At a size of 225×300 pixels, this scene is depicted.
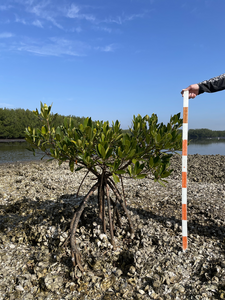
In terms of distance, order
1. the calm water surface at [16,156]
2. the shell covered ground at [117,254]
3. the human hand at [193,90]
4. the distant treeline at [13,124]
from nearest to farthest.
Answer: the shell covered ground at [117,254] → the human hand at [193,90] → the calm water surface at [16,156] → the distant treeline at [13,124]

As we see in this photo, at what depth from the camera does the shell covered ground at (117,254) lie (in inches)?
102

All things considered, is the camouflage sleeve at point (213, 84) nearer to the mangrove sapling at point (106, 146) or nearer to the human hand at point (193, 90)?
the human hand at point (193, 90)

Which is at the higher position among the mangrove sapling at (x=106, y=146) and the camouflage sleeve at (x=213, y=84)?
the camouflage sleeve at (x=213, y=84)

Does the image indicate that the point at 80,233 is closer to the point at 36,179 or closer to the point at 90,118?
the point at 90,118

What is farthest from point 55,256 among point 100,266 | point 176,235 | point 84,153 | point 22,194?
point 22,194

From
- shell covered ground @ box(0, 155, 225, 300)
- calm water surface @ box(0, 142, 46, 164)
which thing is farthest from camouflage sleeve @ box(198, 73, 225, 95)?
calm water surface @ box(0, 142, 46, 164)

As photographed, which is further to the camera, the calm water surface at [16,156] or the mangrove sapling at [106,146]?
the calm water surface at [16,156]

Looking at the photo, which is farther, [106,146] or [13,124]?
[13,124]

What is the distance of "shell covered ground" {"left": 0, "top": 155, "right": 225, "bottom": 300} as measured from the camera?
102 inches

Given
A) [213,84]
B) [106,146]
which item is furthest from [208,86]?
[106,146]

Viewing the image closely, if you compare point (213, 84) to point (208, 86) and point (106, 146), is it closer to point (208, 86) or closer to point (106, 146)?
point (208, 86)

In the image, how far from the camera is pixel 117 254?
3.22 m

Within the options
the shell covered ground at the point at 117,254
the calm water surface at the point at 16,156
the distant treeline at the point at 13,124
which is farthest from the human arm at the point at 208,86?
the distant treeline at the point at 13,124

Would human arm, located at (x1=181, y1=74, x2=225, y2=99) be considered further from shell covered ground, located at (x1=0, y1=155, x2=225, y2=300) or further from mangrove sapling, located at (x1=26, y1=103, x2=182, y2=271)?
shell covered ground, located at (x1=0, y1=155, x2=225, y2=300)
